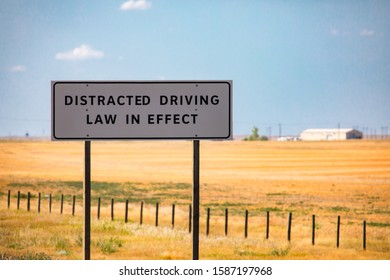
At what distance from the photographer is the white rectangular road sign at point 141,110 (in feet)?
32.4

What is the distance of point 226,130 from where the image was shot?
9.89 metres

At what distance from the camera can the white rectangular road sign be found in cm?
989

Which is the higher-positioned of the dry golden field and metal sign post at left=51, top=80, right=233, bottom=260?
metal sign post at left=51, top=80, right=233, bottom=260

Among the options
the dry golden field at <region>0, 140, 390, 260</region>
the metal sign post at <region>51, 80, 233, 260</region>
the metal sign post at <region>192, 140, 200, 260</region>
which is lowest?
the dry golden field at <region>0, 140, 390, 260</region>

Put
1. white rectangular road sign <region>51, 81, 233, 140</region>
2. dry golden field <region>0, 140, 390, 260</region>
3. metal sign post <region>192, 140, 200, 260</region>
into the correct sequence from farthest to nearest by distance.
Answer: dry golden field <region>0, 140, 390, 260</region> → metal sign post <region>192, 140, 200, 260</region> → white rectangular road sign <region>51, 81, 233, 140</region>

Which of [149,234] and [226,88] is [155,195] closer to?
[149,234]

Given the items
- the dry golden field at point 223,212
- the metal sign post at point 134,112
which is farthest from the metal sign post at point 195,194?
the dry golden field at point 223,212

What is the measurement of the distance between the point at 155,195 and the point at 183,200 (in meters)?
7.35

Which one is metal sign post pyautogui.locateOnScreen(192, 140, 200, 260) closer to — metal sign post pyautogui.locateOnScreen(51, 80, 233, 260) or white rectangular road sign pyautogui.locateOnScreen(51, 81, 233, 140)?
metal sign post pyautogui.locateOnScreen(51, 80, 233, 260)

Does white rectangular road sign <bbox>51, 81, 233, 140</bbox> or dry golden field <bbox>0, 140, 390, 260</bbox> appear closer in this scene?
white rectangular road sign <bbox>51, 81, 233, 140</bbox>

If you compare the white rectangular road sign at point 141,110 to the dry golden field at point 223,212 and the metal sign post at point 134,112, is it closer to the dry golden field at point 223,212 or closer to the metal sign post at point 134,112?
the metal sign post at point 134,112

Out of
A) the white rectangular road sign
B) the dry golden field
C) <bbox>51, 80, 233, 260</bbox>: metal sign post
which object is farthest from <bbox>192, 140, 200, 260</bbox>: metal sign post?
the dry golden field

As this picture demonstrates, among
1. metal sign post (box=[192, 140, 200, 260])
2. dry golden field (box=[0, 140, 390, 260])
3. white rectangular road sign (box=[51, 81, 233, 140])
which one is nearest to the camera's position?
white rectangular road sign (box=[51, 81, 233, 140])
